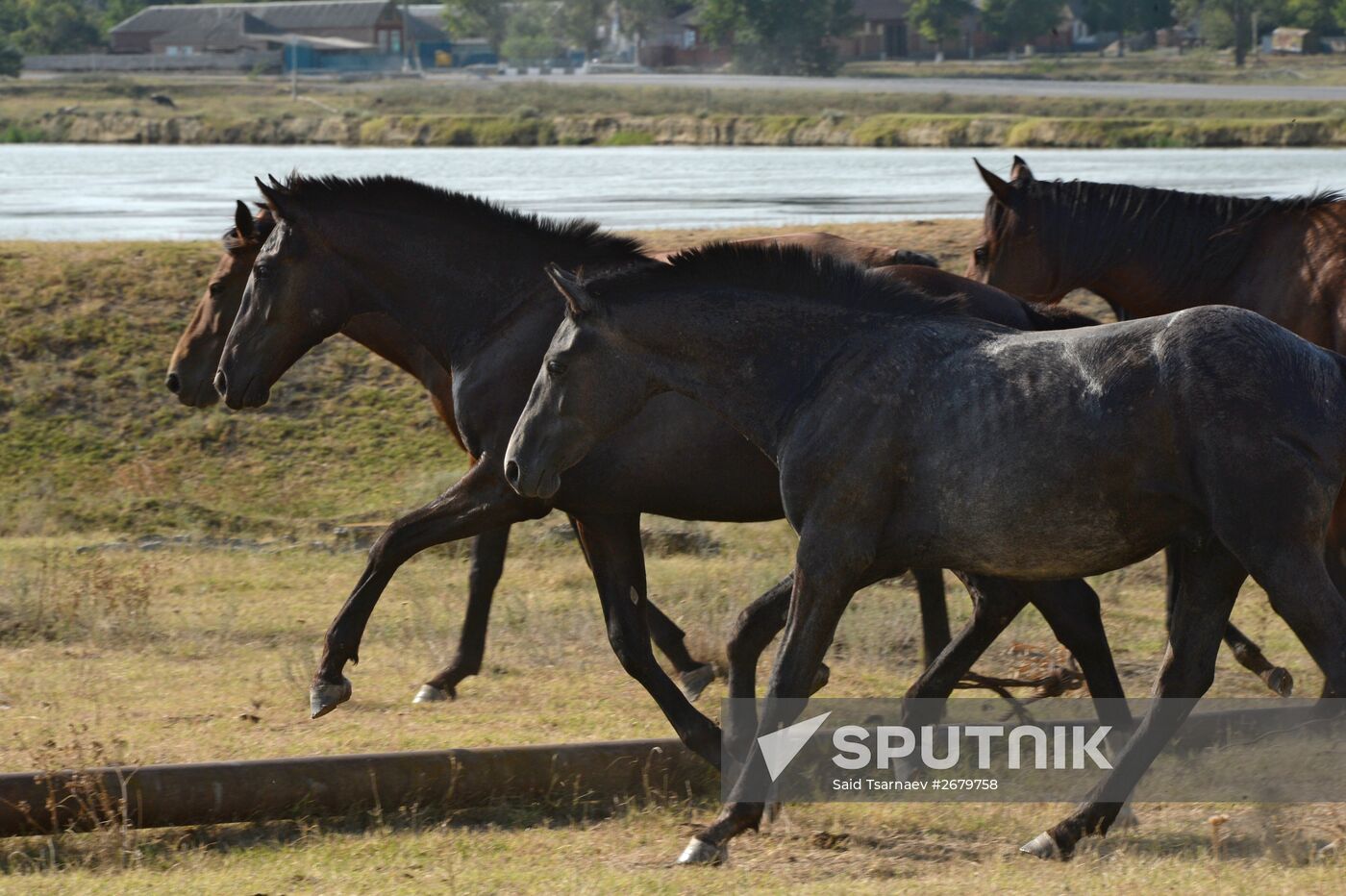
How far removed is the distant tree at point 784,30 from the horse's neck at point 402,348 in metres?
71.2

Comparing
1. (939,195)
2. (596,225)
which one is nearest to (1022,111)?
(939,195)

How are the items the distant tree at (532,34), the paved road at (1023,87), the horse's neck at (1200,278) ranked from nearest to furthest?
the horse's neck at (1200,278), the paved road at (1023,87), the distant tree at (532,34)

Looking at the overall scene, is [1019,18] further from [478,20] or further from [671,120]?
[478,20]

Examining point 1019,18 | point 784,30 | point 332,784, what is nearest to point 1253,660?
point 332,784

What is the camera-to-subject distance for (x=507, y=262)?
7504 millimetres

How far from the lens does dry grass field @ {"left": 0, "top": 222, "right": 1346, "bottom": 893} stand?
18.5 ft

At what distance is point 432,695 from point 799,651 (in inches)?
124

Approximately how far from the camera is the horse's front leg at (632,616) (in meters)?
6.55

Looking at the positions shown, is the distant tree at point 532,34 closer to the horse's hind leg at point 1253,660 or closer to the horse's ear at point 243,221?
the horse's ear at point 243,221

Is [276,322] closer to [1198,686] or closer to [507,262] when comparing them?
[507,262]

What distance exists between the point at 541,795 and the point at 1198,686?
2.30 metres

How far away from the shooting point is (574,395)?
5.88 meters

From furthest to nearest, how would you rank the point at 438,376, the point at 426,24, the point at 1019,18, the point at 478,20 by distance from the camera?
the point at 478,20
the point at 426,24
the point at 1019,18
the point at 438,376

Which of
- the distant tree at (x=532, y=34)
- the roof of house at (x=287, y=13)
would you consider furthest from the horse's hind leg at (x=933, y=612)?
the distant tree at (x=532, y=34)
